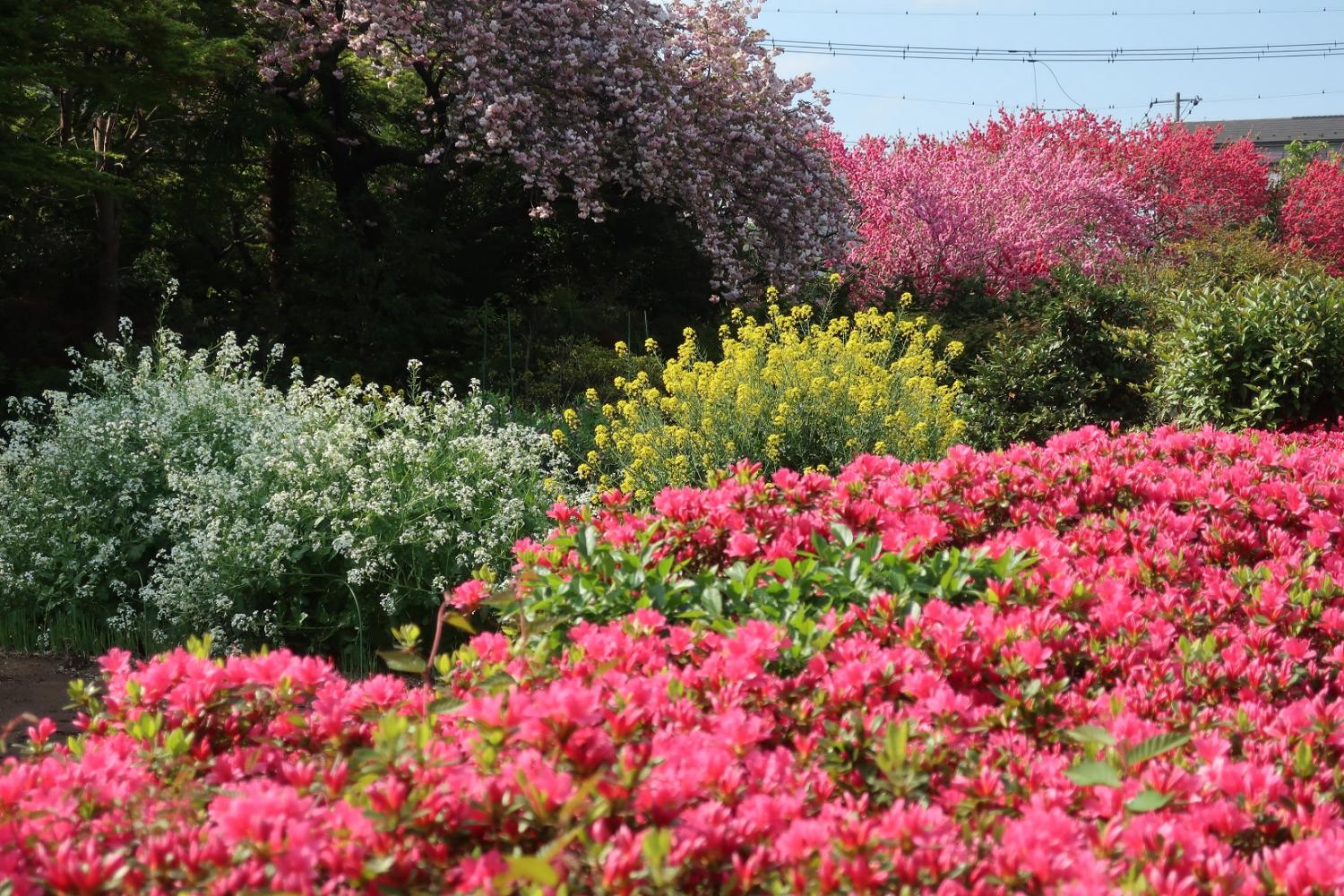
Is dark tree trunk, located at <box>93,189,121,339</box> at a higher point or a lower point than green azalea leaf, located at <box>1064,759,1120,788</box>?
higher

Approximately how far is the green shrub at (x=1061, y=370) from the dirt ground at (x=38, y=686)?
250 inches

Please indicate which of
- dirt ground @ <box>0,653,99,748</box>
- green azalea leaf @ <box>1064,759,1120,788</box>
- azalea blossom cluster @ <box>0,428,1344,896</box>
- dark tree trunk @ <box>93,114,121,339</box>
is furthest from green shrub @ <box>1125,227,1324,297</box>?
green azalea leaf @ <box>1064,759,1120,788</box>

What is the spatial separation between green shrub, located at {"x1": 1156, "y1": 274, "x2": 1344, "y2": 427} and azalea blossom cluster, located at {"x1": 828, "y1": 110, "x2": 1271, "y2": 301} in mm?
5266

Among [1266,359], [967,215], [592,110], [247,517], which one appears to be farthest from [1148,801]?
[967,215]

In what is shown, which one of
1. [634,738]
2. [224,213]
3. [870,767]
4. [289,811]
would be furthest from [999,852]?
[224,213]

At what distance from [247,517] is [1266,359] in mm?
6721

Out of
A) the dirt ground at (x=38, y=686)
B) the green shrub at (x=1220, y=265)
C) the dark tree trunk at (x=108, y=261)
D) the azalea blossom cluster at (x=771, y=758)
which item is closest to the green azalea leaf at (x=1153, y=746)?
the azalea blossom cluster at (x=771, y=758)

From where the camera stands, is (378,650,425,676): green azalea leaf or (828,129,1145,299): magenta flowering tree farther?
(828,129,1145,299): magenta flowering tree

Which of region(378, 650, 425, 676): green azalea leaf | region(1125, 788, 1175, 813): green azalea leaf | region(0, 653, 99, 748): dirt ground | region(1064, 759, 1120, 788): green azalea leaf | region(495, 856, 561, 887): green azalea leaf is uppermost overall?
region(378, 650, 425, 676): green azalea leaf

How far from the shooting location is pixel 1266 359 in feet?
25.8

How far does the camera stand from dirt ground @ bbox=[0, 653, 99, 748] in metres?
Answer: 4.32

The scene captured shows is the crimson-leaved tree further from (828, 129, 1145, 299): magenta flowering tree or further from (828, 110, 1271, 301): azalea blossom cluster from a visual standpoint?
(828, 129, 1145, 299): magenta flowering tree

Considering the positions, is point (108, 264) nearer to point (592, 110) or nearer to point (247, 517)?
point (592, 110)

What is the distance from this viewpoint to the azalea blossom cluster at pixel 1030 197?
16016 millimetres
